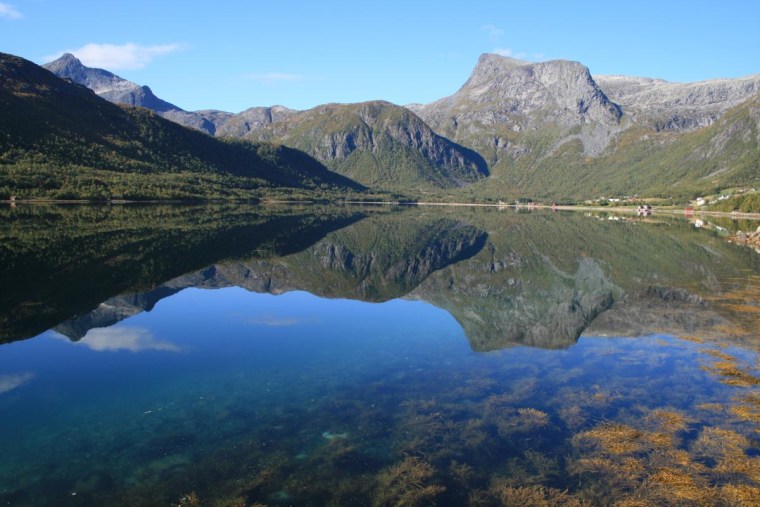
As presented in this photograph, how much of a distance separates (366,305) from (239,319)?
354 inches

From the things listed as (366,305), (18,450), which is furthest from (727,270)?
(18,450)

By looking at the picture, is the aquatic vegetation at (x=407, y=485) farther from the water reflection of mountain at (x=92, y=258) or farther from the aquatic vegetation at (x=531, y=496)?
the water reflection of mountain at (x=92, y=258)

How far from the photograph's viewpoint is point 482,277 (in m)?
44.0

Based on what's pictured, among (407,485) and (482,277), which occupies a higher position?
(482,277)

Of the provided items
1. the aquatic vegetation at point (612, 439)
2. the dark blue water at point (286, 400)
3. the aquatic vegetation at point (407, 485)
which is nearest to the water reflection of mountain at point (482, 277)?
the dark blue water at point (286, 400)

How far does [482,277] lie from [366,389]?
2804 centimetres

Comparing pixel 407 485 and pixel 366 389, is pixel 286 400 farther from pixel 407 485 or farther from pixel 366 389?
pixel 407 485

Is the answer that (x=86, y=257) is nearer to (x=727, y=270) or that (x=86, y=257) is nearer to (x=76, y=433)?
(x=76, y=433)

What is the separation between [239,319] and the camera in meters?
28.3

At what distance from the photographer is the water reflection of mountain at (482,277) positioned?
2806cm

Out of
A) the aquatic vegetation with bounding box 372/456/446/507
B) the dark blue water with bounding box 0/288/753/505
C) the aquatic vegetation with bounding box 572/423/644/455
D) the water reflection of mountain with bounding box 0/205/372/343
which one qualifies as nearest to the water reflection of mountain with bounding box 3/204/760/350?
the water reflection of mountain with bounding box 0/205/372/343

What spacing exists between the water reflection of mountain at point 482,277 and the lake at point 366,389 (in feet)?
1.07

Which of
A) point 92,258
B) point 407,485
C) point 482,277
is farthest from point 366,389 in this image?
point 92,258

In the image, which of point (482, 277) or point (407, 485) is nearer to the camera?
point (407, 485)
